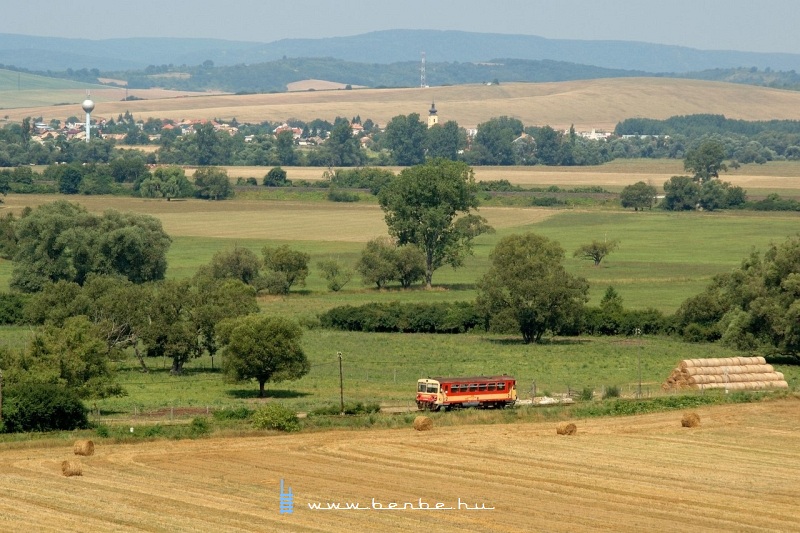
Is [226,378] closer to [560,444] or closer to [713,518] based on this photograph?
[560,444]

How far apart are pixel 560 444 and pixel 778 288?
3262 centimetres

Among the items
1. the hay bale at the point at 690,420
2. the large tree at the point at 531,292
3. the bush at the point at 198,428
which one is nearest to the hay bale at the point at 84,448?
the bush at the point at 198,428

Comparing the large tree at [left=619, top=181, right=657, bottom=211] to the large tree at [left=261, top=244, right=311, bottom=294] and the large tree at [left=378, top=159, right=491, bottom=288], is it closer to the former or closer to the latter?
the large tree at [left=378, top=159, right=491, bottom=288]

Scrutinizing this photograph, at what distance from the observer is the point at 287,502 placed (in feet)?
131

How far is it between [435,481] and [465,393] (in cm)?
1673

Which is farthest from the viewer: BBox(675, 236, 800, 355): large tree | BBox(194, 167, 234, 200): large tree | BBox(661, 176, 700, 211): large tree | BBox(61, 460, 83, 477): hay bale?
BBox(194, 167, 234, 200): large tree

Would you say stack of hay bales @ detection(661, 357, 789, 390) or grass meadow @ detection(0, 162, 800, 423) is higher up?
stack of hay bales @ detection(661, 357, 789, 390)

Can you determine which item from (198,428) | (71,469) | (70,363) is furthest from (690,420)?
(70,363)

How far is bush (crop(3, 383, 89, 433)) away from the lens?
51656 millimetres

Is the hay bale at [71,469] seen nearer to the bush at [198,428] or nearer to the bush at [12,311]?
the bush at [198,428]

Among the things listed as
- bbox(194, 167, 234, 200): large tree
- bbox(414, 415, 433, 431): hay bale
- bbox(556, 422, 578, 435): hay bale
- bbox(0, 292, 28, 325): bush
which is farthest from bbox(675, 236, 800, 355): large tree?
bbox(194, 167, 234, 200): large tree

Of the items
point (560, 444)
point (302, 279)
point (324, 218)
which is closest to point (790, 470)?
point (560, 444)

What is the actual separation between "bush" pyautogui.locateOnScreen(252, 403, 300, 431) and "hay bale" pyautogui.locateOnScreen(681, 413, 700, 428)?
44.5 ft

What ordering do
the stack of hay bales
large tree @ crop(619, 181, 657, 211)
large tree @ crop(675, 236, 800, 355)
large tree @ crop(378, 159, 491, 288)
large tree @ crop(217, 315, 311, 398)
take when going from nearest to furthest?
the stack of hay bales
large tree @ crop(217, 315, 311, 398)
large tree @ crop(675, 236, 800, 355)
large tree @ crop(378, 159, 491, 288)
large tree @ crop(619, 181, 657, 211)
